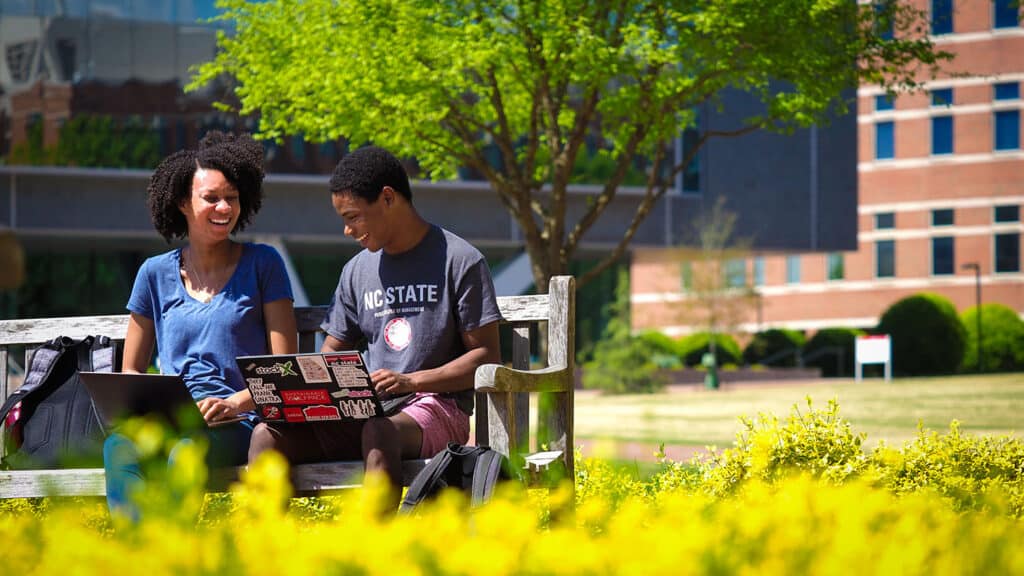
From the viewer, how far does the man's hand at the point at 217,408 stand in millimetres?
4461

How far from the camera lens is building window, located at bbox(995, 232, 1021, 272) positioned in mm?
60500

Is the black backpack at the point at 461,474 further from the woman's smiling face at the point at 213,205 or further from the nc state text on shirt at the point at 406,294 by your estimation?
the woman's smiling face at the point at 213,205

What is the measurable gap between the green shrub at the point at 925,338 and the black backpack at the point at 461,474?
40.3 metres

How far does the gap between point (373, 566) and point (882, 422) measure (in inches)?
689

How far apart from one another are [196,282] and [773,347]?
4334cm

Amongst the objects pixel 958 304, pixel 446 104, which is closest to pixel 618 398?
pixel 446 104

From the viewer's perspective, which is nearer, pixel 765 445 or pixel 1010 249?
pixel 765 445

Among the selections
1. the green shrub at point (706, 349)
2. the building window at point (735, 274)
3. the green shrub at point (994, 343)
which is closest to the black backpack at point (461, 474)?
the building window at point (735, 274)

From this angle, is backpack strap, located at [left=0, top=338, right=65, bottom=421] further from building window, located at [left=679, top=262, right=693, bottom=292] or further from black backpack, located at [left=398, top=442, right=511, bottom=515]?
building window, located at [left=679, top=262, right=693, bottom=292]

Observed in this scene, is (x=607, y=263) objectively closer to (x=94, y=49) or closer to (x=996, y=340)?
(x=94, y=49)

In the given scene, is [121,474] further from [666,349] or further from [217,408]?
[666,349]

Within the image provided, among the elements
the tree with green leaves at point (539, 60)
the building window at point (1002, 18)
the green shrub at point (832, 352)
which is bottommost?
the green shrub at point (832, 352)

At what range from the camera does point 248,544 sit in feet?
5.78

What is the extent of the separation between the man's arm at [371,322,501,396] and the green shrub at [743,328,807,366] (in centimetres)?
4206
